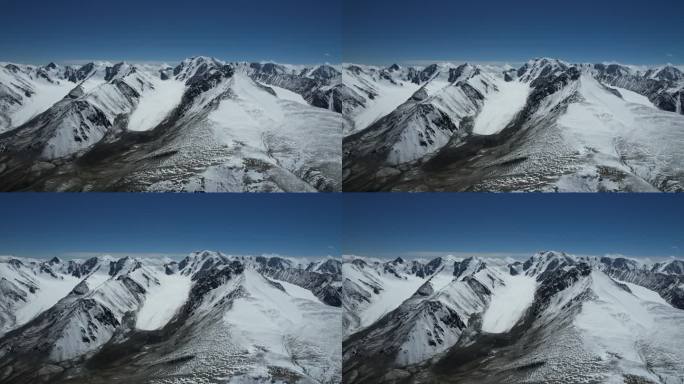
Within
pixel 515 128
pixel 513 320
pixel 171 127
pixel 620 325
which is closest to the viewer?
pixel 620 325

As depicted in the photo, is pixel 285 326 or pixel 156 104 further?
pixel 156 104

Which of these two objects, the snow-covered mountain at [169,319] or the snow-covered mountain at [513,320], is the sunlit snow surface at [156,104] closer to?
the snow-covered mountain at [169,319]

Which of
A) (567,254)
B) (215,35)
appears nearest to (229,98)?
(215,35)

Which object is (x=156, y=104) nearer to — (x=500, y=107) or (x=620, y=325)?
A: (x=500, y=107)

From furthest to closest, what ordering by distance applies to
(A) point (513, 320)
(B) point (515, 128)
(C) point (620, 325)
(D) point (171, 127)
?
(D) point (171, 127), (B) point (515, 128), (A) point (513, 320), (C) point (620, 325)

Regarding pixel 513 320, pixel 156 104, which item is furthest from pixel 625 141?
pixel 156 104

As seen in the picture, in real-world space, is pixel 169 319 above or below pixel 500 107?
below
